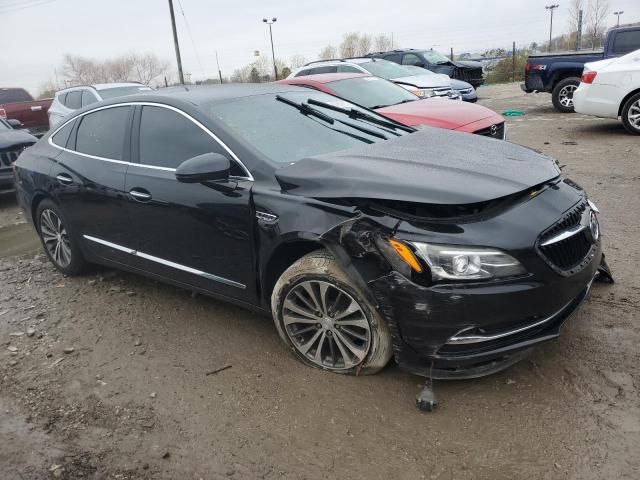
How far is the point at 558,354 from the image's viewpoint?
10.3 feet

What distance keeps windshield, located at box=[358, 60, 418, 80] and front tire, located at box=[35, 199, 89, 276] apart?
8.25 metres

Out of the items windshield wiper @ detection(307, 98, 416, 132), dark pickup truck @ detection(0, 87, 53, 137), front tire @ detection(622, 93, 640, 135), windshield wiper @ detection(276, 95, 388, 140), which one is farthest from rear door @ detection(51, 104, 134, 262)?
dark pickup truck @ detection(0, 87, 53, 137)

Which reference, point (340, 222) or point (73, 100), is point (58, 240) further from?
point (73, 100)

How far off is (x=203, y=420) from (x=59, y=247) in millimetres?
2844

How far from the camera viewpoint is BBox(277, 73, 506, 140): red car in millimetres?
6648

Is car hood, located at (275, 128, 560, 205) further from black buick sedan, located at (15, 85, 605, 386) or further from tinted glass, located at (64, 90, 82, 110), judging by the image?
tinted glass, located at (64, 90, 82, 110)

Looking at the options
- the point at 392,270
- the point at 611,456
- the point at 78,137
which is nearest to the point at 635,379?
the point at 611,456

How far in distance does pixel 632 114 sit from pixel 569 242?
8058mm

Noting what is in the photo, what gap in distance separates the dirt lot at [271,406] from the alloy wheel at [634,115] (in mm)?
6239

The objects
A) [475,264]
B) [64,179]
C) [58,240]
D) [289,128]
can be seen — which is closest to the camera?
[475,264]

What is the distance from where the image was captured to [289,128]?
3674 mm

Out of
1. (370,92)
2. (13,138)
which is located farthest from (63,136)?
(13,138)

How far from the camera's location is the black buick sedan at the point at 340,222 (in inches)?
103

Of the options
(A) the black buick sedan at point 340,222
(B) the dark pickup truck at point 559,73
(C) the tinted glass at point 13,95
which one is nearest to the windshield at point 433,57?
(B) the dark pickup truck at point 559,73
